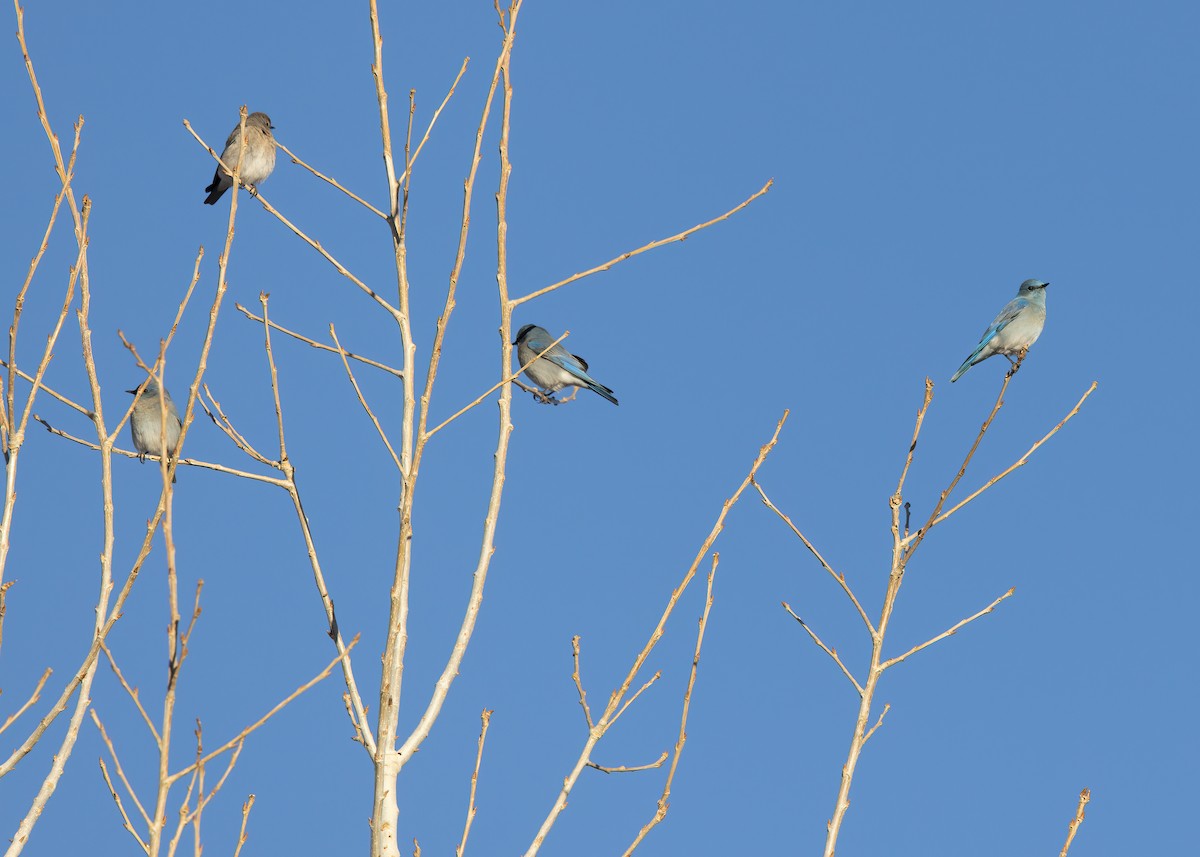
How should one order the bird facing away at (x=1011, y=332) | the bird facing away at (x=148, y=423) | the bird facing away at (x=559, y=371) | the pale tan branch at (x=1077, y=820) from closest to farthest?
the pale tan branch at (x=1077, y=820)
the bird facing away at (x=148, y=423)
the bird facing away at (x=1011, y=332)
the bird facing away at (x=559, y=371)

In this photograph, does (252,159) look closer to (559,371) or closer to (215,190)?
(215,190)

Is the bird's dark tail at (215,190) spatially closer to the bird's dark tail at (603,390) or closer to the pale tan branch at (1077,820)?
the bird's dark tail at (603,390)

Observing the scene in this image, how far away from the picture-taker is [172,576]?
2705 mm

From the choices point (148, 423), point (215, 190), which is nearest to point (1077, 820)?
point (148, 423)

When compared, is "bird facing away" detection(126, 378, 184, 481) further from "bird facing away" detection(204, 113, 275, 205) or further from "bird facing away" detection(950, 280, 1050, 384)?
"bird facing away" detection(950, 280, 1050, 384)

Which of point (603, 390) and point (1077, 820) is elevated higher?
point (603, 390)

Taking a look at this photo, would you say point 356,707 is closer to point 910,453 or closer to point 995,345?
point 910,453

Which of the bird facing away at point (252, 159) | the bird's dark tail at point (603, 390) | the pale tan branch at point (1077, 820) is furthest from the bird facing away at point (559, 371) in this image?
the pale tan branch at point (1077, 820)

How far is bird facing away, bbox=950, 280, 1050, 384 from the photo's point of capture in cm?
1091

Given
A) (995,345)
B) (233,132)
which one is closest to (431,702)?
(995,345)

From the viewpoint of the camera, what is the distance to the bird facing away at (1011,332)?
1091 cm

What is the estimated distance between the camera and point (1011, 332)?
10922 mm

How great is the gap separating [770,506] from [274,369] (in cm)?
139

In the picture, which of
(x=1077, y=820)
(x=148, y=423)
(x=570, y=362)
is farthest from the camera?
(x=570, y=362)
